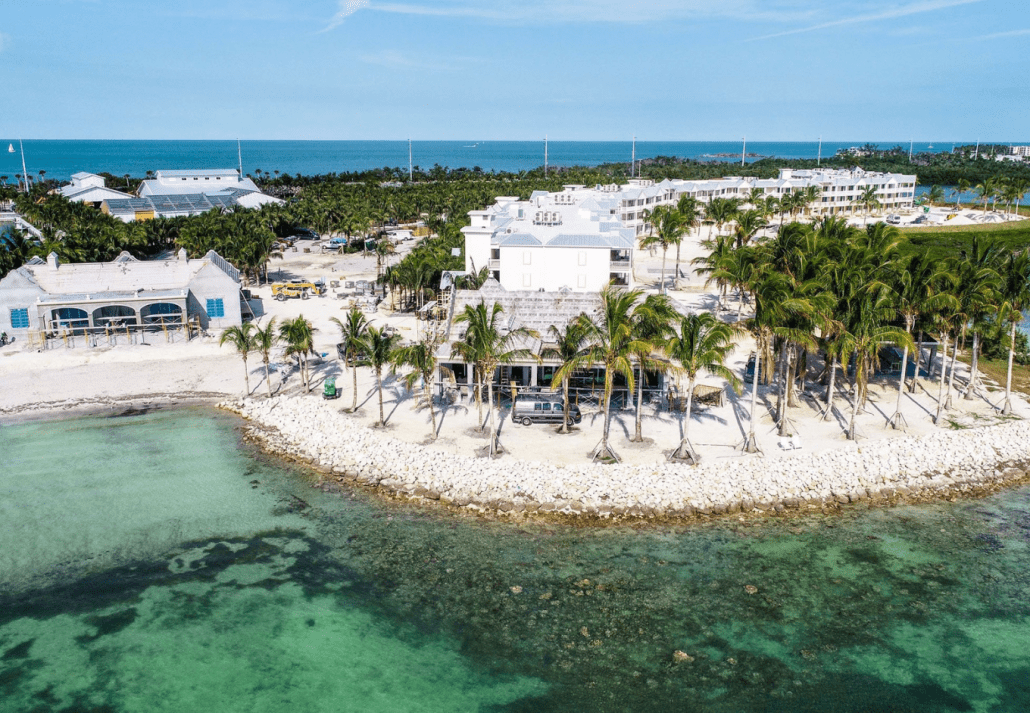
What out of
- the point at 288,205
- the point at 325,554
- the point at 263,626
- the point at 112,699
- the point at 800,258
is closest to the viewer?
the point at 112,699

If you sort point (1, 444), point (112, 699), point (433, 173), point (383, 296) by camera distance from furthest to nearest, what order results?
1. point (433, 173)
2. point (383, 296)
3. point (1, 444)
4. point (112, 699)

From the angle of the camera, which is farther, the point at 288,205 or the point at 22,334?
the point at 288,205

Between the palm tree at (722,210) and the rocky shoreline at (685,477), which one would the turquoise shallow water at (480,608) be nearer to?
the rocky shoreline at (685,477)

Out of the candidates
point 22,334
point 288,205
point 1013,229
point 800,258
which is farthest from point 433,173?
point 800,258

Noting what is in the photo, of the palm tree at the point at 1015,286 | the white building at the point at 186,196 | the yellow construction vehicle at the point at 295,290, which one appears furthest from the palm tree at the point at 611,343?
the white building at the point at 186,196

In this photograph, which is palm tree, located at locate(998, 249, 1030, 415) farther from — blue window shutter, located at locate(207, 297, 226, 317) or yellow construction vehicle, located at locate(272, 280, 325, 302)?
yellow construction vehicle, located at locate(272, 280, 325, 302)

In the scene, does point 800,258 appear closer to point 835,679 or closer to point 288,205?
point 835,679

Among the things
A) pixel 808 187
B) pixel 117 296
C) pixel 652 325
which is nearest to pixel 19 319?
pixel 117 296
